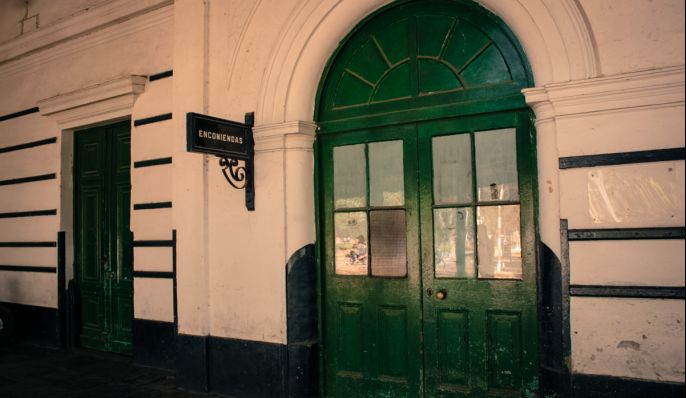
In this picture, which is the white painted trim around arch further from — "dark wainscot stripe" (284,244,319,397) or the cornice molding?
the cornice molding

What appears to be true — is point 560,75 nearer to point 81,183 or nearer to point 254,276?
point 254,276

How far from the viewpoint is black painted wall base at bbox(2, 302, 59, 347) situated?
22.7ft

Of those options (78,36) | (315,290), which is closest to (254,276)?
(315,290)

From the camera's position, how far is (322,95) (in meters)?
4.85

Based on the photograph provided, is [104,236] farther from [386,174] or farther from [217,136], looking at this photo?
[386,174]

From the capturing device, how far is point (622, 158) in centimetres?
334

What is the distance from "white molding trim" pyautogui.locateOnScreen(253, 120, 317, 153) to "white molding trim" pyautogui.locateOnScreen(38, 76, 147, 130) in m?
2.14

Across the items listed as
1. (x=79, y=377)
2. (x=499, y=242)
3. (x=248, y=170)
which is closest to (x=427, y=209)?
(x=499, y=242)

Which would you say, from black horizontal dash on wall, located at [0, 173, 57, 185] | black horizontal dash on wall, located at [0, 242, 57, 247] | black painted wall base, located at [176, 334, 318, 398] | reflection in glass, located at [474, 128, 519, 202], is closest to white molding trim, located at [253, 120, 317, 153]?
reflection in glass, located at [474, 128, 519, 202]

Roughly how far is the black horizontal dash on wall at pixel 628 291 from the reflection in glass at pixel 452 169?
1.06 metres

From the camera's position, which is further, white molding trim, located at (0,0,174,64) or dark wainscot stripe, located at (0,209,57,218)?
dark wainscot stripe, located at (0,209,57,218)

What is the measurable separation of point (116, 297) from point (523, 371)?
489 centimetres

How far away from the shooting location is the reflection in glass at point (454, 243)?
4.07 meters

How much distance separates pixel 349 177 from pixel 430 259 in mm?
1046
